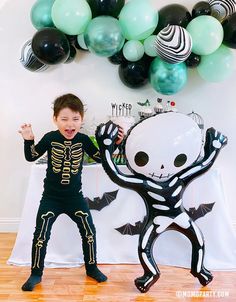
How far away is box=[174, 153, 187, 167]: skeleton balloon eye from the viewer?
69.7 inches

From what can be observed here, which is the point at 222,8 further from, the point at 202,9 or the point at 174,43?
the point at 174,43

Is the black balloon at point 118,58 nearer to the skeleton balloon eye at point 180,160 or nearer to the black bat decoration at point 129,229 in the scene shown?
the skeleton balloon eye at point 180,160

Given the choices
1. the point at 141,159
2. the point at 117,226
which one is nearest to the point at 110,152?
the point at 141,159

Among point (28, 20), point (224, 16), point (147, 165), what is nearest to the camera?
point (147, 165)

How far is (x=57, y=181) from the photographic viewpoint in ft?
6.32

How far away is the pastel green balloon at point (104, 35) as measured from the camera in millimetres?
2021

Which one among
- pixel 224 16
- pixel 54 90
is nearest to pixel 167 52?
pixel 224 16

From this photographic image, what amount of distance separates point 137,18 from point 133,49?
0.18 m

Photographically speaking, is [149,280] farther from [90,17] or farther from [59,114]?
[90,17]

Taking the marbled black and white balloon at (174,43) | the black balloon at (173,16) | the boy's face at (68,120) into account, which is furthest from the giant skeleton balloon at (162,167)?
the black balloon at (173,16)

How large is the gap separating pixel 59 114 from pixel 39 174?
0.49 meters

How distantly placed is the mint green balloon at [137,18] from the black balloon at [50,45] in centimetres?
34

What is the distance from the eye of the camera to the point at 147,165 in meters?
1.77

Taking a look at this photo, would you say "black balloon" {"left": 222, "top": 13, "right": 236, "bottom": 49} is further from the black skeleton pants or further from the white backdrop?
the black skeleton pants
